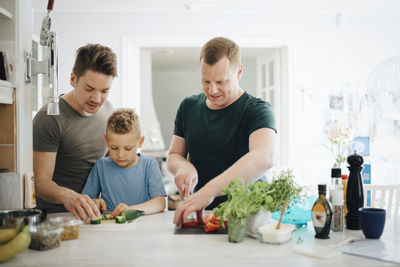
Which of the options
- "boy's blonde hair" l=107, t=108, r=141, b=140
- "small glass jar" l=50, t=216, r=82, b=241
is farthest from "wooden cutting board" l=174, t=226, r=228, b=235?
"boy's blonde hair" l=107, t=108, r=141, b=140

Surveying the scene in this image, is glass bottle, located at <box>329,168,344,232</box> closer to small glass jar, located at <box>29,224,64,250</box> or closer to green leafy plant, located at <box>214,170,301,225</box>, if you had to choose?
green leafy plant, located at <box>214,170,301,225</box>

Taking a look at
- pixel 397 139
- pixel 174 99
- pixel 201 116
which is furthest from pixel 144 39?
pixel 174 99

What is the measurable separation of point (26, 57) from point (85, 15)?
3.01 meters

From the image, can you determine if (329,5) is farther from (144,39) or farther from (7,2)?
(7,2)

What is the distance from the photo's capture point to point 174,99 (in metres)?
9.05

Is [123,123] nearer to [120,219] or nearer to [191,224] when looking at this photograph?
[120,219]

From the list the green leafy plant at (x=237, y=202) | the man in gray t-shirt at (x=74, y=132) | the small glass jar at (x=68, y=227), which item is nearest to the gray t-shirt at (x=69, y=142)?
the man in gray t-shirt at (x=74, y=132)

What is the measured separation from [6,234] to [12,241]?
3cm

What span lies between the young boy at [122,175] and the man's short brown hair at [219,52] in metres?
0.50

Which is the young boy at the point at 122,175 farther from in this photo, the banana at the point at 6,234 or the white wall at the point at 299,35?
the white wall at the point at 299,35

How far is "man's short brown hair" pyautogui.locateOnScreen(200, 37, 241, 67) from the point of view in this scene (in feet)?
5.59

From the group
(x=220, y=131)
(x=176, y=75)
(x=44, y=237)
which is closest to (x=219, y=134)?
(x=220, y=131)

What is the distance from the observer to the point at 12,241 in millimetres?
1110

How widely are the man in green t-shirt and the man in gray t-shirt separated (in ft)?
1.38
